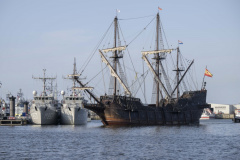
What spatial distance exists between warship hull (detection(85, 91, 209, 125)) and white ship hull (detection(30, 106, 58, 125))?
2077 centimetres

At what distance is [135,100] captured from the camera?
98188 millimetres

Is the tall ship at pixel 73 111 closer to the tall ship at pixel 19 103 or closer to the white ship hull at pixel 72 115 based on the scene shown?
the white ship hull at pixel 72 115

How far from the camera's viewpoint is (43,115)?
110 meters

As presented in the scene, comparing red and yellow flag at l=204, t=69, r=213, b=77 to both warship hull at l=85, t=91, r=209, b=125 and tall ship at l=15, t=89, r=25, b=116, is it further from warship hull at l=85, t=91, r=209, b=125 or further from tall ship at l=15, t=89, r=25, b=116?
tall ship at l=15, t=89, r=25, b=116

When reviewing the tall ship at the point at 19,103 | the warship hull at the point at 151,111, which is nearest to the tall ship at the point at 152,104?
the warship hull at the point at 151,111

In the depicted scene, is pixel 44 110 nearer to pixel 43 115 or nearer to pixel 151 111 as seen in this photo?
pixel 43 115

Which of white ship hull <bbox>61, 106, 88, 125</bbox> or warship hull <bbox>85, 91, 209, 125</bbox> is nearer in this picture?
warship hull <bbox>85, 91, 209, 125</bbox>

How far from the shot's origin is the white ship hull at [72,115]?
109m

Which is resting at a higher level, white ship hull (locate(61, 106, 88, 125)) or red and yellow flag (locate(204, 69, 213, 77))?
red and yellow flag (locate(204, 69, 213, 77))

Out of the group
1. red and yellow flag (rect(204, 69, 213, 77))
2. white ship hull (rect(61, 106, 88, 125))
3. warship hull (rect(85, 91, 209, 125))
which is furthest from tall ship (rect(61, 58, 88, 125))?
red and yellow flag (rect(204, 69, 213, 77))

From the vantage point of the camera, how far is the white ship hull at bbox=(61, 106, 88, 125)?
109 m

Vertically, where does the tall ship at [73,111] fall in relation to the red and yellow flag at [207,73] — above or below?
below

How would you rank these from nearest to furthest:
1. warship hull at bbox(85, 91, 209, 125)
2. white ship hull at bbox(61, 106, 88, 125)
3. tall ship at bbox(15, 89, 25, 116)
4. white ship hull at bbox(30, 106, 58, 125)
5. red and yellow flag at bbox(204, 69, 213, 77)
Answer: warship hull at bbox(85, 91, 209, 125) → white ship hull at bbox(61, 106, 88, 125) → white ship hull at bbox(30, 106, 58, 125) → red and yellow flag at bbox(204, 69, 213, 77) → tall ship at bbox(15, 89, 25, 116)

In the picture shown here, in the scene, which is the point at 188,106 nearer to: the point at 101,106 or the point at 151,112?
the point at 151,112
